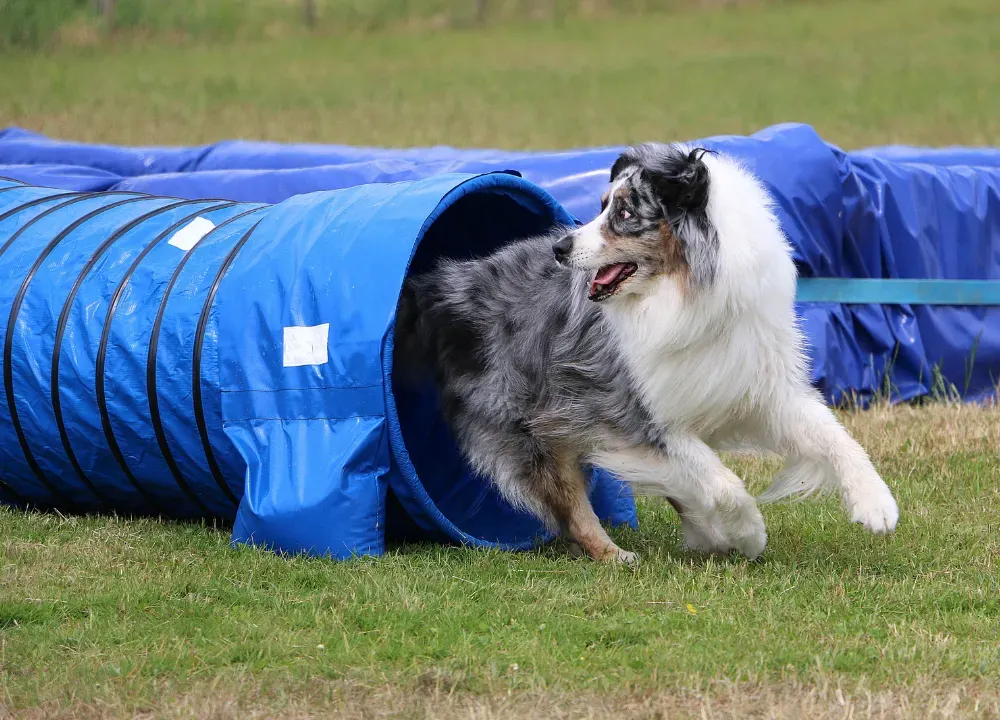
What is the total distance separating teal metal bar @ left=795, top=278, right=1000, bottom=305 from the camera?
750 cm

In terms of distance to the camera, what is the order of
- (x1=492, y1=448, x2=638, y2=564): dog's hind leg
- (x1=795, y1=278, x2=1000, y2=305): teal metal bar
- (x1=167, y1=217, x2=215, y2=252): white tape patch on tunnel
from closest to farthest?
1. (x1=492, y1=448, x2=638, y2=564): dog's hind leg
2. (x1=167, y1=217, x2=215, y2=252): white tape patch on tunnel
3. (x1=795, y1=278, x2=1000, y2=305): teal metal bar

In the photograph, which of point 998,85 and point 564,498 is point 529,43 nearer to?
point 998,85

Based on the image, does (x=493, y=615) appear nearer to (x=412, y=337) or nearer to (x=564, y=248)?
(x=564, y=248)

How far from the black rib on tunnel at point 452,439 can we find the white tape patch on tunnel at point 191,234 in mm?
939

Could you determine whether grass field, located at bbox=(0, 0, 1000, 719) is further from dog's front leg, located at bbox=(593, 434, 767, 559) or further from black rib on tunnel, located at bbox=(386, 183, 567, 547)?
black rib on tunnel, located at bbox=(386, 183, 567, 547)

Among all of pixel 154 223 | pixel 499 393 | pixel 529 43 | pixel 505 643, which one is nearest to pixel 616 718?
pixel 505 643

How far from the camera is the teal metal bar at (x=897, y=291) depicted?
7496 millimetres

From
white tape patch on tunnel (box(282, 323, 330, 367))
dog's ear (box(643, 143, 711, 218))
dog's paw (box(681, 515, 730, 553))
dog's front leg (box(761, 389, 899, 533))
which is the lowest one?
dog's paw (box(681, 515, 730, 553))

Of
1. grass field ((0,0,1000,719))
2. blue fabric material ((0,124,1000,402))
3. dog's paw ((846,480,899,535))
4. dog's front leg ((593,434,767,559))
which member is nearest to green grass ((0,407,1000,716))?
grass field ((0,0,1000,719))

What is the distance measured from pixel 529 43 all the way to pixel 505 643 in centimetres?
2647

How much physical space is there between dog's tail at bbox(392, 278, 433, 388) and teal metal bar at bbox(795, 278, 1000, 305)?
287cm

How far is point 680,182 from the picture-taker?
4.44m

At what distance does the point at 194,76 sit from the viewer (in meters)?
22.8

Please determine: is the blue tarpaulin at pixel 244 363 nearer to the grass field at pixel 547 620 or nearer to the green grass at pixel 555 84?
the grass field at pixel 547 620
